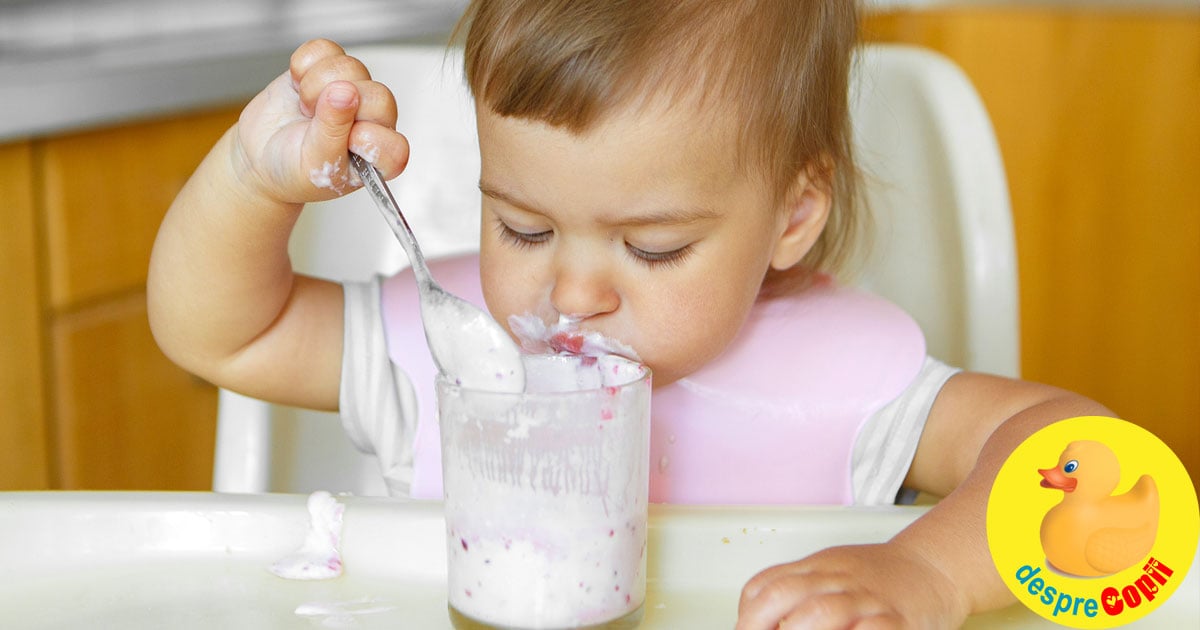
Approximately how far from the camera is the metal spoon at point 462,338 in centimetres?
63

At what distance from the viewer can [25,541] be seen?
2.33 ft

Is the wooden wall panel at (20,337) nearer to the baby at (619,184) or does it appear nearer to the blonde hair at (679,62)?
the baby at (619,184)

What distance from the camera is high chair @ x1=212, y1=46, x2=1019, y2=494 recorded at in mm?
1174

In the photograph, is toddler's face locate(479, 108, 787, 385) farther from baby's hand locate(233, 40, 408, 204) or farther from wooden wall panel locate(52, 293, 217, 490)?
wooden wall panel locate(52, 293, 217, 490)

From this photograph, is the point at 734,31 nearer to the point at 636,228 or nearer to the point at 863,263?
the point at 636,228

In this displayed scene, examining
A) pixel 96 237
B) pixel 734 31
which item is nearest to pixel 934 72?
pixel 734 31

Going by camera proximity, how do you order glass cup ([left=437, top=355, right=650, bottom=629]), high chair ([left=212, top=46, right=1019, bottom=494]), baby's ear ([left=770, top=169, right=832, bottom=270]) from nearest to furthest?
glass cup ([left=437, top=355, right=650, bottom=629]), baby's ear ([left=770, top=169, right=832, bottom=270]), high chair ([left=212, top=46, right=1019, bottom=494])

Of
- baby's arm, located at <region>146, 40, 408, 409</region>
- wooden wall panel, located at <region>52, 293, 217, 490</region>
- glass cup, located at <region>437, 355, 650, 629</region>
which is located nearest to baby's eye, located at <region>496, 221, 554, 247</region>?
baby's arm, located at <region>146, 40, 408, 409</region>

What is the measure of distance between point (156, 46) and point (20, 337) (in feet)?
2.17

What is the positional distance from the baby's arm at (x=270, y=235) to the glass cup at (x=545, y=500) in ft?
0.70

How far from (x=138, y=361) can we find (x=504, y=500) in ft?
4.69

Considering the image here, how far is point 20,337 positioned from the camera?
1634mm

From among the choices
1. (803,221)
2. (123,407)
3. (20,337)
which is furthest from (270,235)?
(123,407)

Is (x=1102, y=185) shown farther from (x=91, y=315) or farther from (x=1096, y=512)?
(x=1096, y=512)
